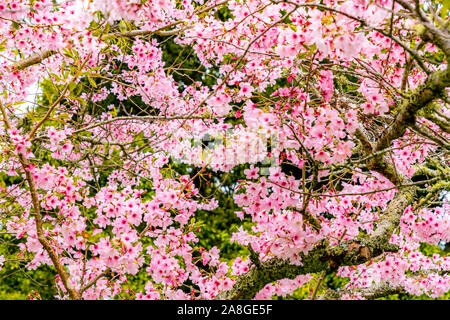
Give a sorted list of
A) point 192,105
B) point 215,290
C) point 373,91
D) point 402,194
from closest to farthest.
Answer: point 373,91
point 215,290
point 402,194
point 192,105

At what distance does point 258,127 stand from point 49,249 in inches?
61.0

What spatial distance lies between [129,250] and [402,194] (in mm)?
2468

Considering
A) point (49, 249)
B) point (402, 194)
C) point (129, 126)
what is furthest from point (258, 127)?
point (129, 126)

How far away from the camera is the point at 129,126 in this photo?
4.80m

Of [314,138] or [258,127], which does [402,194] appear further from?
[258,127]

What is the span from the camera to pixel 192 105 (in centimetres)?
460

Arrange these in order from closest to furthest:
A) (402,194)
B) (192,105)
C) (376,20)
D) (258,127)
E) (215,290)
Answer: (376,20), (258,127), (215,290), (402,194), (192,105)

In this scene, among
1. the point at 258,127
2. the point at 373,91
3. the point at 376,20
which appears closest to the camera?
the point at 376,20

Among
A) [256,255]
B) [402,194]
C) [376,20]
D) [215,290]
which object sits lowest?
[215,290]

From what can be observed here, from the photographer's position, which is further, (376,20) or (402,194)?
(402,194)

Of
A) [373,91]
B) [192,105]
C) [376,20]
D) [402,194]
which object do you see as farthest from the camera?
[192,105]
